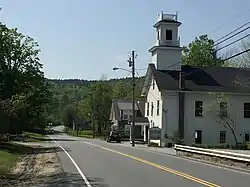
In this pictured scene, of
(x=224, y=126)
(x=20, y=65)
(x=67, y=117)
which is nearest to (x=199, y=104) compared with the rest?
(x=224, y=126)

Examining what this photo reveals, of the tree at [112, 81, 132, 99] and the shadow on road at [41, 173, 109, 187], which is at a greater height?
the tree at [112, 81, 132, 99]

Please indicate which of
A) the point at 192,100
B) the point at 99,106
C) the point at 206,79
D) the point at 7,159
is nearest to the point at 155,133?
the point at 192,100

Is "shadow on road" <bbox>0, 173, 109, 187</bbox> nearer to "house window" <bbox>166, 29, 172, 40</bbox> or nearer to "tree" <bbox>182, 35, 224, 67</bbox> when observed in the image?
"house window" <bbox>166, 29, 172, 40</bbox>

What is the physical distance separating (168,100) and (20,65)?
20.3 meters

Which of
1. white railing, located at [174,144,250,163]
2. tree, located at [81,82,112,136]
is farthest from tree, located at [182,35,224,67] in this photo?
white railing, located at [174,144,250,163]

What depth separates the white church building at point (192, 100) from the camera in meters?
59.2

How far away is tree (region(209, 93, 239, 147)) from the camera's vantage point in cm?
5897

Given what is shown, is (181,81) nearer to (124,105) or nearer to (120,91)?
(124,105)

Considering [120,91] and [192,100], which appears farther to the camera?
[120,91]

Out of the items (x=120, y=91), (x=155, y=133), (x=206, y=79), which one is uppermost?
(x=120, y=91)

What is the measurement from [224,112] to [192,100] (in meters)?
4.06

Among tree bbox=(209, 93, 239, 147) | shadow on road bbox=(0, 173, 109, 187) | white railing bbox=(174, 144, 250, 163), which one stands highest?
tree bbox=(209, 93, 239, 147)

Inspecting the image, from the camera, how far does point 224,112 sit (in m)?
59.3

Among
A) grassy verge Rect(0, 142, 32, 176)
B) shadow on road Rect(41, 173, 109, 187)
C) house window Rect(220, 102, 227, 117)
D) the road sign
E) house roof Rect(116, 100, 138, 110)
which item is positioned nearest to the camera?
shadow on road Rect(41, 173, 109, 187)
